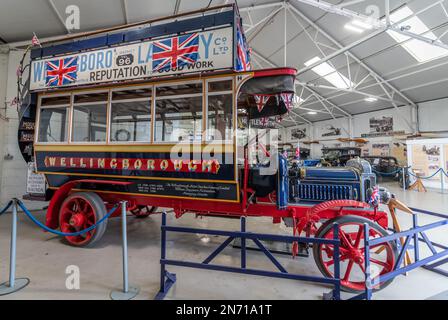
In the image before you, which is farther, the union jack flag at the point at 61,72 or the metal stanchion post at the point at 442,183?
the metal stanchion post at the point at 442,183

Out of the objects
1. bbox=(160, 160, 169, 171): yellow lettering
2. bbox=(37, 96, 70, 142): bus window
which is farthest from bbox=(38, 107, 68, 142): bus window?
bbox=(160, 160, 169, 171): yellow lettering

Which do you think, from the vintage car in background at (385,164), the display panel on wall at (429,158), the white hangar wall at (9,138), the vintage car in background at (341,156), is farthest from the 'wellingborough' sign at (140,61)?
the vintage car in background at (385,164)

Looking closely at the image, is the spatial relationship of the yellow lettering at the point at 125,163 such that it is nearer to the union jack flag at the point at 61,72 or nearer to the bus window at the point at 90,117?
the bus window at the point at 90,117

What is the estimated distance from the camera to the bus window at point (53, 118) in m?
3.81

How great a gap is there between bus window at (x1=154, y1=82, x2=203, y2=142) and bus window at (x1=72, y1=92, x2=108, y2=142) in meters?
0.93

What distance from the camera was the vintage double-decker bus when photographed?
2.87 m

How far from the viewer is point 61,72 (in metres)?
3.60

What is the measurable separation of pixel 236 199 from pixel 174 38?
240cm

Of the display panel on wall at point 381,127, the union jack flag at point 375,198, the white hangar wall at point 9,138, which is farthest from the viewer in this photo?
the display panel on wall at point 381,127

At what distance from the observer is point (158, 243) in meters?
3.81

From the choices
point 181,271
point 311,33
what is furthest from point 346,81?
point 181,271

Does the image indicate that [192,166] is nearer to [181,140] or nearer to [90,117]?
[181,140]

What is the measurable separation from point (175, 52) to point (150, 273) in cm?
296

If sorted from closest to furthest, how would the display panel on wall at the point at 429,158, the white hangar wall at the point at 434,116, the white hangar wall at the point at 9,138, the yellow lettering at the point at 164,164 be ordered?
the yellow lettering at the point at 164,164, the white hangar wall at the point at 9,138, the display panel on wall at the point at 429,158, the white hangar wall at the point at 434,116
